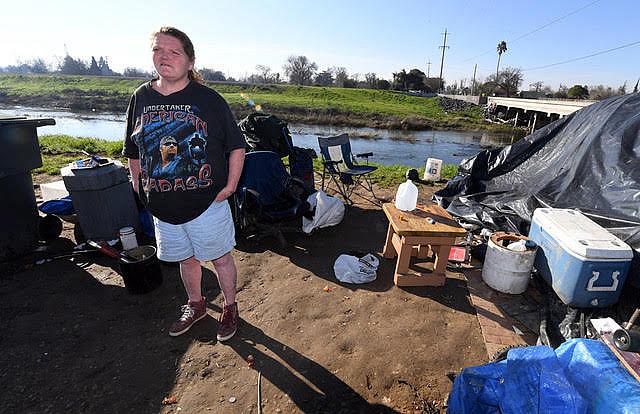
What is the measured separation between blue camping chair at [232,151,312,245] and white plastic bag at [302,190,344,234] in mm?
104

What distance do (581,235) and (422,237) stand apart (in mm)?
1240

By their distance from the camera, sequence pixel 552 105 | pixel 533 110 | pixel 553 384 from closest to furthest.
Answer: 1. pixel 553 384
2. pixel 552 105
3. pixel 533 110

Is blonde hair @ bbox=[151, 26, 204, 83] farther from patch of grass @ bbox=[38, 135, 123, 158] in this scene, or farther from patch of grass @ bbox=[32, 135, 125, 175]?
patch of grass @ bbox=[38, 135, 123, 158]

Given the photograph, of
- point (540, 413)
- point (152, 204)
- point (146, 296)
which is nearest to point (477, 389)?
point (540, 413)

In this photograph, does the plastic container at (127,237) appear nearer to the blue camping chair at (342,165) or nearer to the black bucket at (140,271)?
the black bucket at (140,271)

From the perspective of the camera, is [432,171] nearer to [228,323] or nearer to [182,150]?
[228,323]

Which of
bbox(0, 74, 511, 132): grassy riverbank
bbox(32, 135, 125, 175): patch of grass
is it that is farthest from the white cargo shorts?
bbox(0, 74, 511, 132): grassy riverbank

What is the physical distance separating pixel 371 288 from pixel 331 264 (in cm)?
58

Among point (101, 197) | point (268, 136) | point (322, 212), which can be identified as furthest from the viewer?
point (268, 136)

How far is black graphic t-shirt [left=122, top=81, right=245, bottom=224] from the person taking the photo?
1.95m

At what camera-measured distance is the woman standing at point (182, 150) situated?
1942 millimetres

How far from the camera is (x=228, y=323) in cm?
256

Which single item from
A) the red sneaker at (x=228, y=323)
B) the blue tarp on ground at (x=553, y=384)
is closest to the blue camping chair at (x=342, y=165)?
the red sneaker at (x=228, y=323)

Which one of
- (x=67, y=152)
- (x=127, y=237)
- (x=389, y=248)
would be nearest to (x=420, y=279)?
(x=389, y=248)
